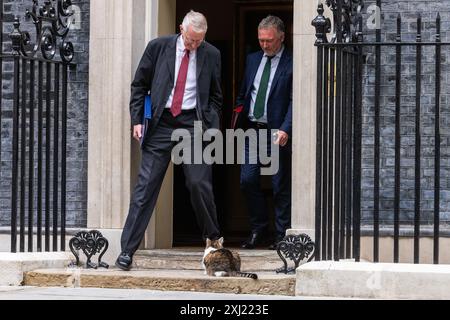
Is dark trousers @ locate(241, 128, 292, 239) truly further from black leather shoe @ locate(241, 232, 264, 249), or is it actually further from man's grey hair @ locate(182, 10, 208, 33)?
man's grey hair @ locate(182, 10, 208, 33)

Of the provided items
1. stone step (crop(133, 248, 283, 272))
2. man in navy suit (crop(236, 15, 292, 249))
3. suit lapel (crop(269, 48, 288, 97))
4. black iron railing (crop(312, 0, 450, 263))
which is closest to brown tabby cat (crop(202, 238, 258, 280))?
stone step (crop(133, 248, 283, 272))

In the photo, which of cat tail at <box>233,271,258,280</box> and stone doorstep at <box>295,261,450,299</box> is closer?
stone doorstep at <box>295,261,450,299</box>

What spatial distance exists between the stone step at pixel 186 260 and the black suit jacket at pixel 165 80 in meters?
1.07

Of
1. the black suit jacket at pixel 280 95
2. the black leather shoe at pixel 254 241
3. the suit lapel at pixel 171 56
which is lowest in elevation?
the black leather shoe at pixel 254 241

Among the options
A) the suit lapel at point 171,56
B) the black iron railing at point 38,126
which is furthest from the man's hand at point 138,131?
the black iron railing at point 38,126

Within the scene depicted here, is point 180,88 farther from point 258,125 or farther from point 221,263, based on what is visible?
point 221,263

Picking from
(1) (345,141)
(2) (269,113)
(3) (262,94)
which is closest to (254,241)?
(2) (269,113)

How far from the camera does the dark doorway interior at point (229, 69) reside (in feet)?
46.0

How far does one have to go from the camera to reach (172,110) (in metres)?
10.8

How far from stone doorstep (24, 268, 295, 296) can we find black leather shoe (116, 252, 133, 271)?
0.05 metres

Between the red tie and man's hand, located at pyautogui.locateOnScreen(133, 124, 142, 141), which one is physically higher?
the red tie

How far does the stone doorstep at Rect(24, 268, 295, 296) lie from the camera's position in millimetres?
10117

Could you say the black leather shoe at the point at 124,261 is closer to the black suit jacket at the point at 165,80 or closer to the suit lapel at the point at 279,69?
the black suit jacket at the point at 165,80

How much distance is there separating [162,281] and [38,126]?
169 centimetres
